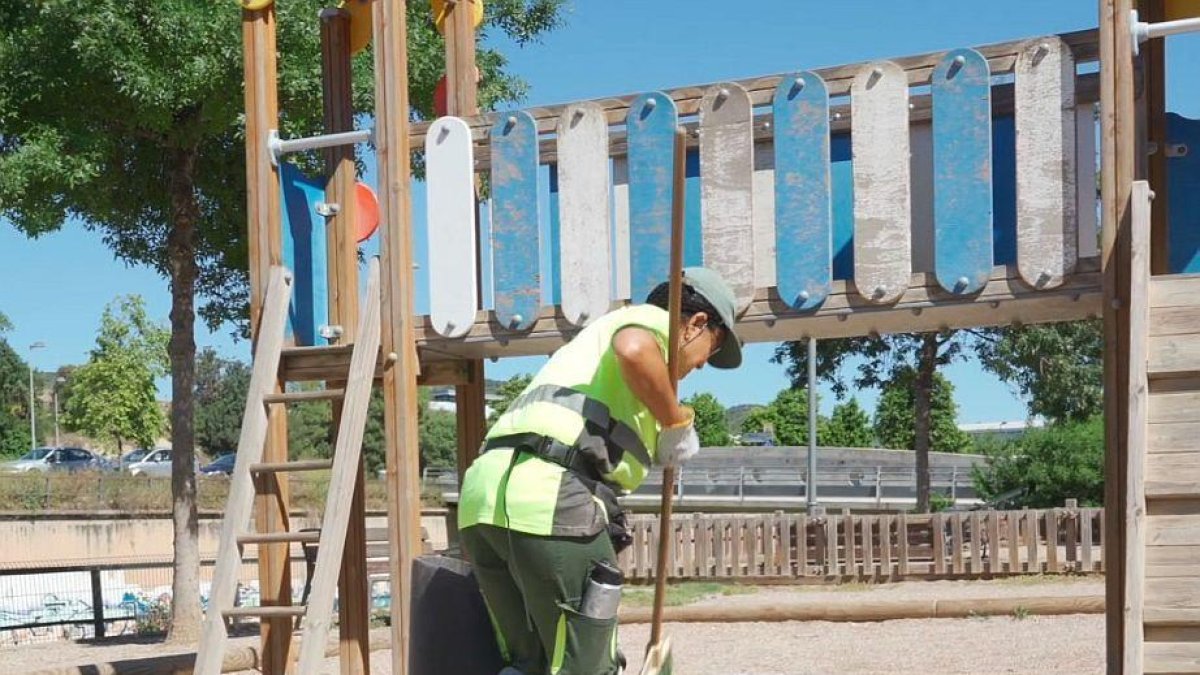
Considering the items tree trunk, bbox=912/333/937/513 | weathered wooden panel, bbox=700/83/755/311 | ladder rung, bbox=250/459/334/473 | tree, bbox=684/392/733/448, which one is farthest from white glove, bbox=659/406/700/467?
tree, bbox=684/392/733/448

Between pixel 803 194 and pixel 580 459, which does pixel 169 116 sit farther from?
pixel 580 459

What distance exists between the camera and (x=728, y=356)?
4.33 m

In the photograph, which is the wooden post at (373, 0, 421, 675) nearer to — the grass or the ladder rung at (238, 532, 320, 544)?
the ladder rung at (238, 532, 320, 544)

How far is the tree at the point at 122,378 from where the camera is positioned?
166 ft

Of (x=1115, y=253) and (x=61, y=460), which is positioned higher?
(x=1115, y=253)

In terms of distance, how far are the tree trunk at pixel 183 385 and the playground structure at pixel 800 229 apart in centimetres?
688

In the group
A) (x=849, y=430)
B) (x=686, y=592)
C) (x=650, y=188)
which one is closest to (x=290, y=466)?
(x=650, y=188)

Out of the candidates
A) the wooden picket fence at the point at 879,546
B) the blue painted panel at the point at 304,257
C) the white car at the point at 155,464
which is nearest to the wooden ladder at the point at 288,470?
the blue painted panel at the point at 304,257

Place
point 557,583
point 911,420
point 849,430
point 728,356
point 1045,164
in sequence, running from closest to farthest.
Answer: point 557,583 < point 728,356 < point 1045,164 < point 911,420 < point 849,430

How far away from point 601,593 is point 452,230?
3644 mm

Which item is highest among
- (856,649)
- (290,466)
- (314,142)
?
(314,142)

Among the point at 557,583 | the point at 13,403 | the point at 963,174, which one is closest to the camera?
the point at 557,583

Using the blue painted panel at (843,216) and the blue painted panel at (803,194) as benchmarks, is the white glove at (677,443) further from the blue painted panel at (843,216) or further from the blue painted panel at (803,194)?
the blue painted panel at (843,216)

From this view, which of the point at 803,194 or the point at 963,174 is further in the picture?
the point at 803,194
